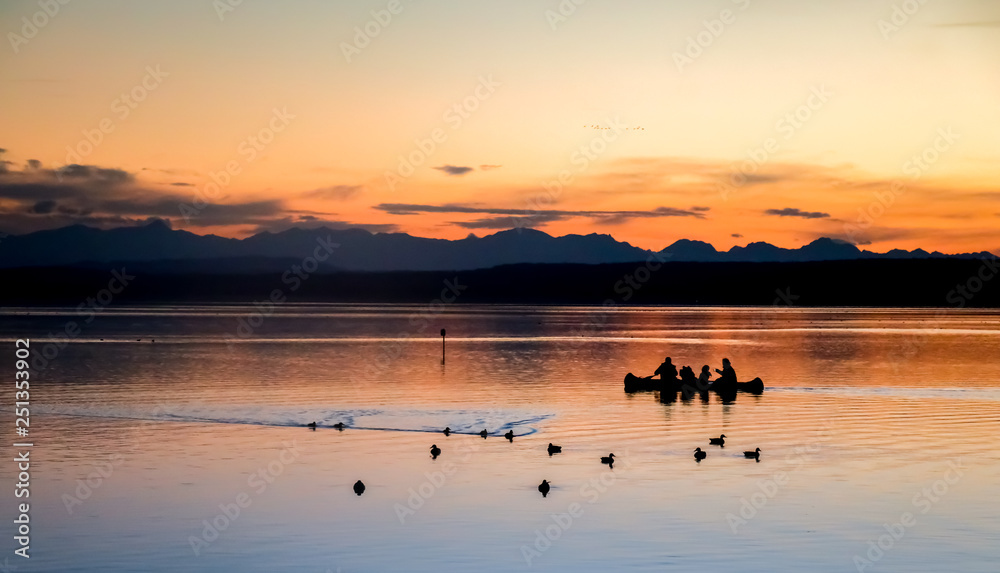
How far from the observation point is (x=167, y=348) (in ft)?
198

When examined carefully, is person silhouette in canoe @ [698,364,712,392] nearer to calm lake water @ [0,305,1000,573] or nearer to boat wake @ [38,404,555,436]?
calm lake water @ [0,305,1000,573]

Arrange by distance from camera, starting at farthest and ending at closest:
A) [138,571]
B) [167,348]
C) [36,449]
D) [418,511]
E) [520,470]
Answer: [167,348] < [36,449] < [520,470] < [418,511] < [138,571]

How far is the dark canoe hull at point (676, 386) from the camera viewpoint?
35906 mm

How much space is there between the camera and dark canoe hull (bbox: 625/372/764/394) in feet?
118

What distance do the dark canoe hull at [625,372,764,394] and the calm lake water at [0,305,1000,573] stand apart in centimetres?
50

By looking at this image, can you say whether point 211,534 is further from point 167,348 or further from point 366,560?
point 167,348

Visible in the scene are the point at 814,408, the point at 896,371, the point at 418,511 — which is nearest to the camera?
the point at 418,511

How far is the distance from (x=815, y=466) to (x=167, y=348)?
155 feet

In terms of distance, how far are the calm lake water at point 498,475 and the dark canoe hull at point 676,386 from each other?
1.65 feet

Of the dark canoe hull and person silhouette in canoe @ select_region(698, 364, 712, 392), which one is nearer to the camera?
the dark canoe hull

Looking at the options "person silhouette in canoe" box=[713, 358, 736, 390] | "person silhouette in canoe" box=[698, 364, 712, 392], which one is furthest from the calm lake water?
"person silhouette in canoe" box=[698, 364, 712, 392]

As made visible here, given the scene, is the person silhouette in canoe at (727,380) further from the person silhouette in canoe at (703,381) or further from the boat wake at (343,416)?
the boat wake at (343,416)

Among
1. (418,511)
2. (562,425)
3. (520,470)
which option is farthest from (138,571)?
(562,425)

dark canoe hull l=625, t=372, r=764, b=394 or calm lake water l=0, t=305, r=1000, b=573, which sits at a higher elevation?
dark canoe hull l=625, t=372, r=764, b=394
